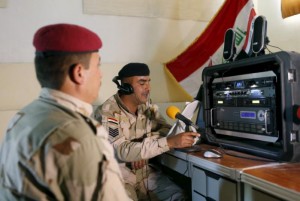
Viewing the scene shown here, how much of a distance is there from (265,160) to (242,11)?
1167 mm

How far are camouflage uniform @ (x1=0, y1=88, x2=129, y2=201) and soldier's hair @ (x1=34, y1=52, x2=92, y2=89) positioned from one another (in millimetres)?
76

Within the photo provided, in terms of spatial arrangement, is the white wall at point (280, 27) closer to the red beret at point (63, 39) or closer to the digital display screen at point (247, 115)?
the digital display screen at point (247, 115)

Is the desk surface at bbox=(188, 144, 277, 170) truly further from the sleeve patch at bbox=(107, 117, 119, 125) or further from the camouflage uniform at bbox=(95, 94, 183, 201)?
the sleeve patch at bbox=(107, 117, 119, 125)

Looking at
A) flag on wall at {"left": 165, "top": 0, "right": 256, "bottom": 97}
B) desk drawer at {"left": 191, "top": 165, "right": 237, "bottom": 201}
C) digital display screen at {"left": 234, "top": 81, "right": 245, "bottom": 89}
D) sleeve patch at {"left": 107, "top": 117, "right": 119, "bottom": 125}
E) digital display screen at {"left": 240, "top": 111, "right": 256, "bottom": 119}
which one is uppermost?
flag on wall at {"left": 165, "top": 0, "right": 256, "bottom": 97}

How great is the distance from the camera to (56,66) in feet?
2.26

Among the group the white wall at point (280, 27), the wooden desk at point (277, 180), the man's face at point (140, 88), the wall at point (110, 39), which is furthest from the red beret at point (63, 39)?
the white wall at point (280, 27)

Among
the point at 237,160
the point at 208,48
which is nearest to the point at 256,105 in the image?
the point at 237,160

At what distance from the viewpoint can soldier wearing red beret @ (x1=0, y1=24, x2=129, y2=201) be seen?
0.60 meters

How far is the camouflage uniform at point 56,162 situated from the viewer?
60cm

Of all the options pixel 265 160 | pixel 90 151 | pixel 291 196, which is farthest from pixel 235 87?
pixel 90 151

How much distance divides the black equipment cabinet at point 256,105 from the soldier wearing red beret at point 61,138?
0.76 m

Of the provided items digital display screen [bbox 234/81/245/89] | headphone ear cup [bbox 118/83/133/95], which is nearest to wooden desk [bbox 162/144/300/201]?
digital display screen [bbox 234/81/245/89]

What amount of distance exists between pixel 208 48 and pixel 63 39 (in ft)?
5.51

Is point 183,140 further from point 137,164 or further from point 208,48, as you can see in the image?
point 208,48
